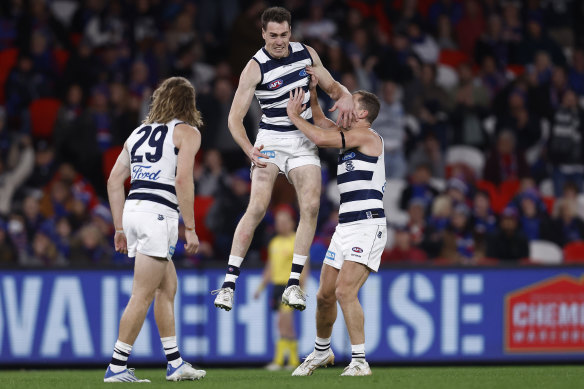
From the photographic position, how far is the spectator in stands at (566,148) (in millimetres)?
17453

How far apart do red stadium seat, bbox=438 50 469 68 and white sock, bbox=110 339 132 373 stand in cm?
1166

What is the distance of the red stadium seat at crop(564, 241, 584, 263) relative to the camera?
15.5 m

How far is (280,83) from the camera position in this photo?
969 centimetres

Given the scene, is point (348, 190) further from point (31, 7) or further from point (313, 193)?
point (31, 7)

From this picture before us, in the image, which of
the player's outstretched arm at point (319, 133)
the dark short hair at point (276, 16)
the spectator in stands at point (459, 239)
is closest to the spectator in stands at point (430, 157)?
the spectator in stands at point (459, 239)

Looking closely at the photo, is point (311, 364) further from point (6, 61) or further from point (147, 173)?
point (6, 61)

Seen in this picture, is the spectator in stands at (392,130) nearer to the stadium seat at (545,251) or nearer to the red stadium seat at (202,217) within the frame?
the stadium seat at (545,251)

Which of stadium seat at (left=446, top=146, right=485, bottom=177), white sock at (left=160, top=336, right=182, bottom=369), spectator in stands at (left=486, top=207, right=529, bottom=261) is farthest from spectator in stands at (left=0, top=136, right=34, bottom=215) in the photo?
white sock at (left=160, top=336, right=182, bottom=369)

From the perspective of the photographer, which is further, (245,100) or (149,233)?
(245,100)

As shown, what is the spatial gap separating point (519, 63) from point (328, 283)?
36.2ft

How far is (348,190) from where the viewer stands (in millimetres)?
9688

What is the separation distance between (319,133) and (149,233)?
1.74 m

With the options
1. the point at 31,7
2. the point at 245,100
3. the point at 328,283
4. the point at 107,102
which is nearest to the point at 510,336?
the point at 328,283

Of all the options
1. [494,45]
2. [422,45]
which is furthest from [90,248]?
[494,45]
